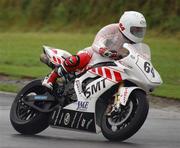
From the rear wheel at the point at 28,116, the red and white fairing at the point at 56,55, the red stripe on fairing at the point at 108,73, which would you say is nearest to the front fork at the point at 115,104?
the red stripe on fairing at the point at 108,73

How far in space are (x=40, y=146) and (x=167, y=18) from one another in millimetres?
29541

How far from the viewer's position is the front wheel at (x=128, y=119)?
10.0 meters

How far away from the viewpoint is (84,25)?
4112 cm

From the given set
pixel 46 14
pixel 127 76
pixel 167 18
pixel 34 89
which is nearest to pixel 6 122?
pixel 34 89

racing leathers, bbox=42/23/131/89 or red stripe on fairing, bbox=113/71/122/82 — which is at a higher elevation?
racing leathers, bbox=42/23/131/89

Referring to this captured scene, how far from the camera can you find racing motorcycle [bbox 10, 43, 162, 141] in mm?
10125

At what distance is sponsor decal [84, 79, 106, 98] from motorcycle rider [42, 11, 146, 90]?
35cm

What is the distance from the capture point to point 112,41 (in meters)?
10.9

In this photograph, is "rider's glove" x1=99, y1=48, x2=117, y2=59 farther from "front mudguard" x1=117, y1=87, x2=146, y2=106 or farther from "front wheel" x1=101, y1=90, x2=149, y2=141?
"front wheel" x1=101, y1=90, x2=149, y2=141

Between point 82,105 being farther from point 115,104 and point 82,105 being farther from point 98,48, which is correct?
point 98,48

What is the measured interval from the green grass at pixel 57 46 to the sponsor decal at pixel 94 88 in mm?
6342

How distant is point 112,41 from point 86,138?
130 cm

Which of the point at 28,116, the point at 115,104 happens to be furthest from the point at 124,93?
the point at 28,116

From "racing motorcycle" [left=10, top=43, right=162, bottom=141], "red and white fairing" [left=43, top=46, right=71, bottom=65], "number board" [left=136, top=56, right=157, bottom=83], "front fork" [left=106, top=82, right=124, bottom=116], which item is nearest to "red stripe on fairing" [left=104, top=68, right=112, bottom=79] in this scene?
"racing motorcycle" [left=10, top=43, right=162, bottom=141]
